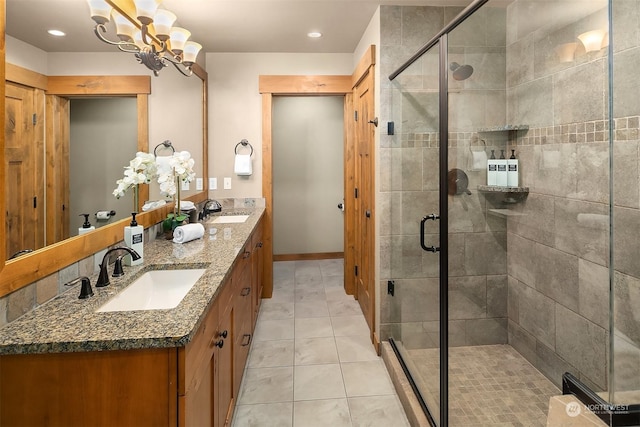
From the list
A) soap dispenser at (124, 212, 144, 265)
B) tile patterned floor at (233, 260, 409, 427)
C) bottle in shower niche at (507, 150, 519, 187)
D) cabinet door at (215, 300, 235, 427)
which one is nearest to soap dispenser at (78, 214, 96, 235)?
soap dispenser at (124, 212, 144, 265)

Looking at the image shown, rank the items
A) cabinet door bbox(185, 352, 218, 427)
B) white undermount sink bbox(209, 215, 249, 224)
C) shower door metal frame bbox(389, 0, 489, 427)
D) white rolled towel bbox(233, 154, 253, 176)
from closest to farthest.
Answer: cabinet door bbox(185, 352, 218, 427) < shower door metal frame bbox(389, 0, 489, 427) < white undermount sink bbox(209, 215, 249, 224) < white rolled towel bbox(233, 154, 253, 176)

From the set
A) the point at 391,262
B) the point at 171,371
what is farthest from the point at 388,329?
the point at 171,371

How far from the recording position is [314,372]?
8.17 ft

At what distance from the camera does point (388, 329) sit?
9.00 feet

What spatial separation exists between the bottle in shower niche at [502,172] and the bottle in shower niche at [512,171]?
24mm

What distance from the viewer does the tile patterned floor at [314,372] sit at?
206 centimetres

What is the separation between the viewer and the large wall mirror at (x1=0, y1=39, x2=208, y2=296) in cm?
119

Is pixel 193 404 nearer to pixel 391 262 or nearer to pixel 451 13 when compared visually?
pixel 391 262

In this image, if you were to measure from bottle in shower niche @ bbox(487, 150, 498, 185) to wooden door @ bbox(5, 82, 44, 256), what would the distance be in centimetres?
248

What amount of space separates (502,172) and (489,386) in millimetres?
1381

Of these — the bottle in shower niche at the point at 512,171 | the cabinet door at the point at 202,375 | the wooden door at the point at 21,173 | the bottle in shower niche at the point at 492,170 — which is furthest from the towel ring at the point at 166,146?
the bottle in shower niche at the point at 512,171

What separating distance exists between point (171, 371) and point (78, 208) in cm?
95

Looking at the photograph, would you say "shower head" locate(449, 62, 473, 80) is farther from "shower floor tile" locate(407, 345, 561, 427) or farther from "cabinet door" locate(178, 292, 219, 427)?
"cabinet door" locate(178, 292, 219, 427)

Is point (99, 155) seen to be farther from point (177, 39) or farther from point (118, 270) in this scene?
point (177, 39)
